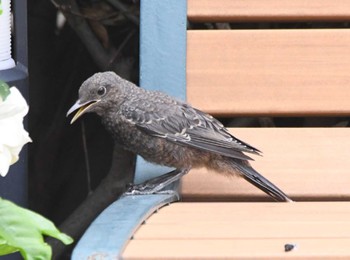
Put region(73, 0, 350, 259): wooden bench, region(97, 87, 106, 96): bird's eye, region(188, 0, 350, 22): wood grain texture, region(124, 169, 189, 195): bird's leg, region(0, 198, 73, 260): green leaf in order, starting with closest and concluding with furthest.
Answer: region(0, 198, 73, 260): green leaf
region(124, 169, 189, 195): bird's leg
region(73, 0, 350, 259): wooden bench
region(97, 87, 106, 96): bird's eye
region(188, 0, 350, 22): wood grain texture

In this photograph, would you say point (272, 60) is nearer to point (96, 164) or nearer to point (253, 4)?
point (253, 4)

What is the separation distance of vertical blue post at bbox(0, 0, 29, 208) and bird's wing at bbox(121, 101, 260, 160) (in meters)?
0.38

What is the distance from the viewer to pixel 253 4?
279 centimetres

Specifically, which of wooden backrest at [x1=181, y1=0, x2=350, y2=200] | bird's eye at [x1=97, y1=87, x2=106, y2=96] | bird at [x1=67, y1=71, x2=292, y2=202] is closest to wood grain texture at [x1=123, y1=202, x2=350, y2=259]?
bird at [x1=67, y1=71, x2=292, y2=202]

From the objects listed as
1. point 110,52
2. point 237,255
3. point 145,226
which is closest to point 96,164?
point 110,52

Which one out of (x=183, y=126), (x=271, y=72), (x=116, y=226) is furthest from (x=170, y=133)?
(x=116, y=226)

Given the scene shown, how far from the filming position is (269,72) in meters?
2.72

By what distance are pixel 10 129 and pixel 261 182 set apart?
125 cm

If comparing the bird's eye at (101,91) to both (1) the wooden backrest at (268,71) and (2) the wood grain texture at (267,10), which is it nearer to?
(1) the wooden backrest at (268,71)

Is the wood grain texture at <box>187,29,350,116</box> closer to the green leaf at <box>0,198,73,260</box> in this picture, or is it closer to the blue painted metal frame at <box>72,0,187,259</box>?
the blue painted metal frame at <box>72,0,187,259</box>

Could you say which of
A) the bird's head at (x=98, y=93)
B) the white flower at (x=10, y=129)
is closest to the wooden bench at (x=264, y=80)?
the bird's head at (x=98, y=93)

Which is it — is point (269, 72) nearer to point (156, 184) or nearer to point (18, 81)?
point (156, 184)

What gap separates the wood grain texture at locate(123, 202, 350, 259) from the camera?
173 cm

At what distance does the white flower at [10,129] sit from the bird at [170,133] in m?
1.22
